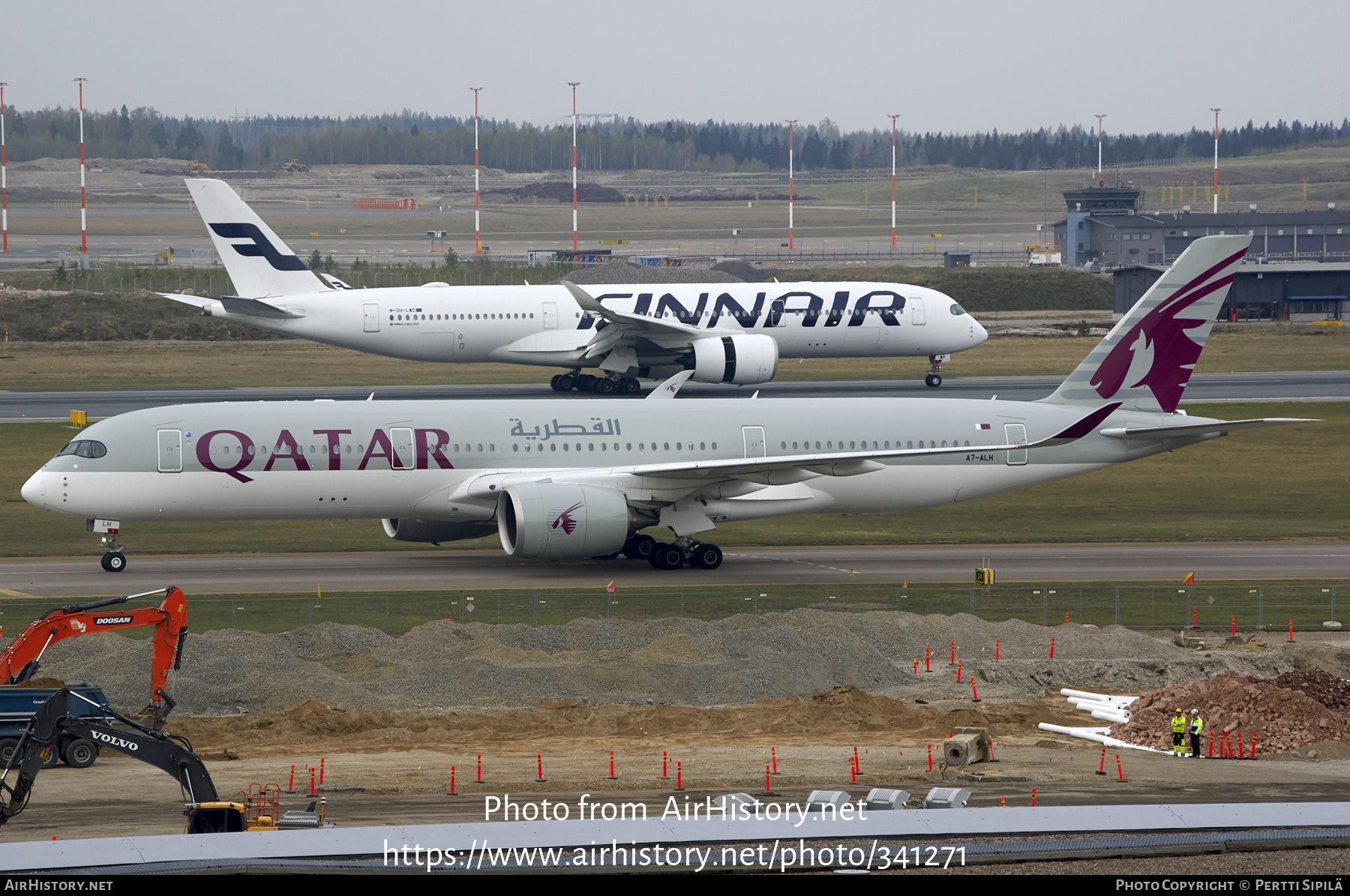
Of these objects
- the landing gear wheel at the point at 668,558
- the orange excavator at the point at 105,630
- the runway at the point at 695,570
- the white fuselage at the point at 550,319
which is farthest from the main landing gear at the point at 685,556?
the white fuselage at the point at 550,319

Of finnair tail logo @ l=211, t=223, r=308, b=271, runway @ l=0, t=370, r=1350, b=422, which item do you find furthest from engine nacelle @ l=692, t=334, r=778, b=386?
finnair tail logo @ l=211, t=223, r=308, b=271

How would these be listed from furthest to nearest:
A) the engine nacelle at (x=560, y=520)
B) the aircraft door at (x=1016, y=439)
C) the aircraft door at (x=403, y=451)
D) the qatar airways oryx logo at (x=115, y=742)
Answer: the aircraft door at (x=1016, y=439), the aircraft door at (x=403, y=451), the engine nacelle at (x=560, y=520), the qatar airways oryx logo at (x=115, y=742)

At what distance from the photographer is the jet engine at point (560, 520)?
1510 inches

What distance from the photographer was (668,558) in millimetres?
41656

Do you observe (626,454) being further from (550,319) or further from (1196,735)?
(550,319)

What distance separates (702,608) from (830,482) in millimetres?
7843

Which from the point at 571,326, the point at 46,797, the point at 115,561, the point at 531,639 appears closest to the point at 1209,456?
the point at 571,326

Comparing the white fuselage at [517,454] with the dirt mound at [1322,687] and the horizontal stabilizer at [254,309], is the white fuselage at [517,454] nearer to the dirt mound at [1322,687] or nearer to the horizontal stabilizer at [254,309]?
the dirt mound at [1322,687]

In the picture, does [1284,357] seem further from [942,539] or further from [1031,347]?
[942,539]

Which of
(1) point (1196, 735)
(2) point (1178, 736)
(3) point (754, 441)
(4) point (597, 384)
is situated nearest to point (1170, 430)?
(3) point (754, 441)

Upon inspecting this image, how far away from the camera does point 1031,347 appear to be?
98.1 m

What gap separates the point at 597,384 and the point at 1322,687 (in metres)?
50.8

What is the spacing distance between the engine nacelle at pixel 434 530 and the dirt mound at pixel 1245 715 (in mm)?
20859

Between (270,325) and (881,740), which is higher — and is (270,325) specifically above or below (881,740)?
above
